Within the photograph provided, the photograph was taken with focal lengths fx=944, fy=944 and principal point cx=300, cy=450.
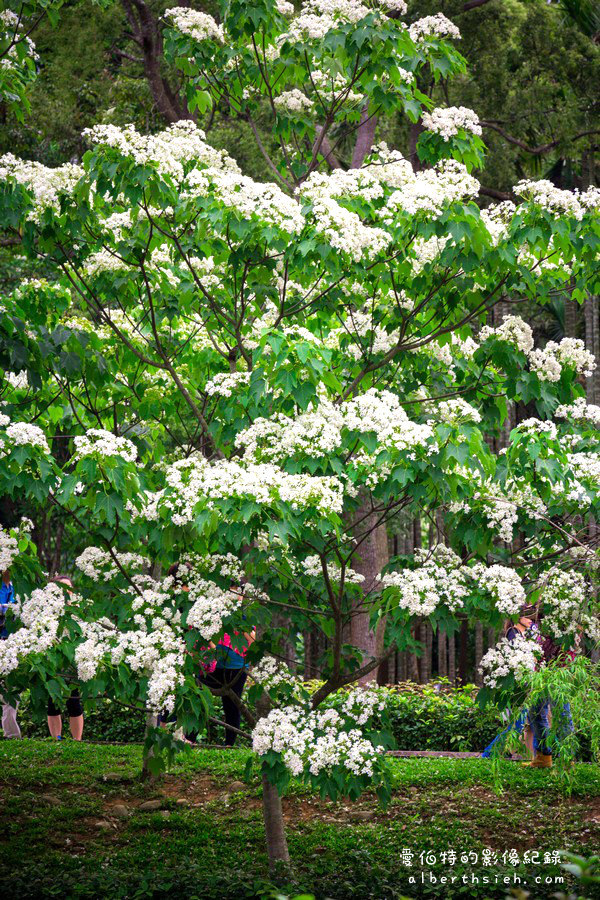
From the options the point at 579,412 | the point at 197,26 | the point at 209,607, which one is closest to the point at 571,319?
the point at 579,412

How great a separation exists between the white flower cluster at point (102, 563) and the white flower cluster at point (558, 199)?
308cm

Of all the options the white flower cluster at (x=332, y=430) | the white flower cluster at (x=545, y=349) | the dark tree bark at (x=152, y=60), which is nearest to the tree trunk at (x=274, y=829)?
the white flower cluster at (x=332, y=430)

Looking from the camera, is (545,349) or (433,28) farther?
(433,28)

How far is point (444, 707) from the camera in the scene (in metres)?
10.3

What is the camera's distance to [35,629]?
4781 mm

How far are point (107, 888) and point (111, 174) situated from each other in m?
3.88

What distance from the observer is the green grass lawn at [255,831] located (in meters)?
5.35

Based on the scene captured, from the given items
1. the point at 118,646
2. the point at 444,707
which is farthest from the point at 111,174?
the point at 444,707

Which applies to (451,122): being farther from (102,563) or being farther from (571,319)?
(571,319)

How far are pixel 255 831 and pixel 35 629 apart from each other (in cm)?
281

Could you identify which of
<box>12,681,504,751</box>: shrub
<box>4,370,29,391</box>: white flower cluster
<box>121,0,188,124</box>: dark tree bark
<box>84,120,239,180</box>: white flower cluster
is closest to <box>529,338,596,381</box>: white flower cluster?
<box>84,120,239,180</box>: white flower cluster

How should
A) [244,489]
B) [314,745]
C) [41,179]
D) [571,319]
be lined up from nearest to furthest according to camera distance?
[244,489], [314,745], [41,179], [571,319]

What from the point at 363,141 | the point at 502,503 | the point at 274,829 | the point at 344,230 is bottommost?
the point at 274,829

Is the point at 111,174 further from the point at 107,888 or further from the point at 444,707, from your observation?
the point at 444,707
